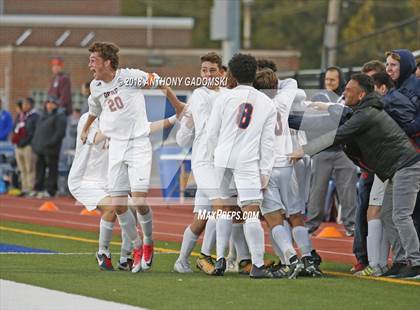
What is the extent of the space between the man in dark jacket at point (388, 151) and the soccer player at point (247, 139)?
50 centimetres

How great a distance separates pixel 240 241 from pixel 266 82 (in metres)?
1.57

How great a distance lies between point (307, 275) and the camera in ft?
40.3

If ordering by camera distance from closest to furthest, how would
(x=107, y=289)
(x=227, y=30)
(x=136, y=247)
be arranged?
(x=107, y=289) → (x=136, y=247) → (x=227, y=30)

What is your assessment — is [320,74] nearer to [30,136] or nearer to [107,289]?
[30,136]

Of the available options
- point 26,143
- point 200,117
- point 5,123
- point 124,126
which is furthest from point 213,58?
Result: point 5,123

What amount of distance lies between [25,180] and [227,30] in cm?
601

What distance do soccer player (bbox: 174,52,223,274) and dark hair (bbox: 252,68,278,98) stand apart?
43cm

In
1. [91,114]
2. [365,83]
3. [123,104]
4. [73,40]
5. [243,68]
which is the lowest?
[91,114]

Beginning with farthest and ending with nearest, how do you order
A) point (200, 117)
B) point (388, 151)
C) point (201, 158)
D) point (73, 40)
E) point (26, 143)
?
point (73, 40)
point (26, 143)
point (200, 117)
point (201, 158)
point (388, 151)

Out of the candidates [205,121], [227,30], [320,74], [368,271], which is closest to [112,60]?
[205,121]

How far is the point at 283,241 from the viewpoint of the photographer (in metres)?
12.0

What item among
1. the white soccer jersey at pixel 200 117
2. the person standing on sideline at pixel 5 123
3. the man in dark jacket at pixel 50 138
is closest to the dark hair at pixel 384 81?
the white soccer jersey at pixel 200 117

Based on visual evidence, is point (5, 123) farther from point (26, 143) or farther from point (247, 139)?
point (247, 139)

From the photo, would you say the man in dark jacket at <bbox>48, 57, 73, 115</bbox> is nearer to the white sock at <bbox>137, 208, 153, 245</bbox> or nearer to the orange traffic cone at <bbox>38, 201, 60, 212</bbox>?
the orange traffic cone at <bbox>38, 201, 60, 212</bbox>
